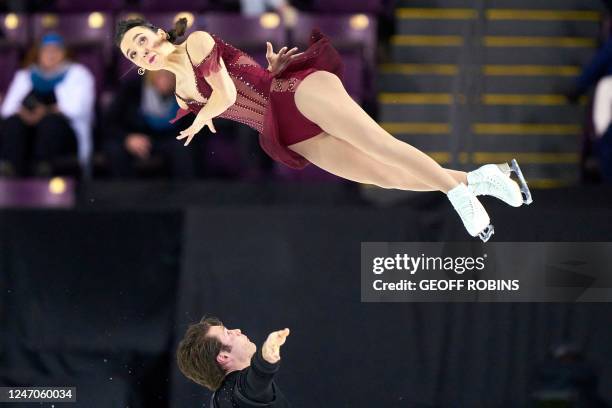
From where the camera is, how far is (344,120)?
497cm

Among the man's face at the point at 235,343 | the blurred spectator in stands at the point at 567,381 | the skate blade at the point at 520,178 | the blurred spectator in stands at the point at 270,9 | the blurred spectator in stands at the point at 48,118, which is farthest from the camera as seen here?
the blurred spectator in stands at the point at 270,9

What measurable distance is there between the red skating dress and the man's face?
45.5 inches

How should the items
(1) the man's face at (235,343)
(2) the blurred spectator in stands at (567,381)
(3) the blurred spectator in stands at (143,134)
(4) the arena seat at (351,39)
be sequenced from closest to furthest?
(1) the man's face at (235,343)
(2) the blurred spectator in stands at (567,381)
(3) the blurred spectator in stands at (143,134)
(4) the arena seat at (351,39)

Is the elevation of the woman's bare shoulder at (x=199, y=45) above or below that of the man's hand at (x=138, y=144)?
above

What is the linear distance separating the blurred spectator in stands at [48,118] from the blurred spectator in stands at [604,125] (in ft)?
8.86

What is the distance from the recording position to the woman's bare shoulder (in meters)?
4.86

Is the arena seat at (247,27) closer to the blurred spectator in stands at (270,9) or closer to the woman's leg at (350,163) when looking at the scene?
the blurred spectator in stands at (270,9)

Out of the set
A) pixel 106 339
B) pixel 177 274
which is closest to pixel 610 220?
pixel 177 274

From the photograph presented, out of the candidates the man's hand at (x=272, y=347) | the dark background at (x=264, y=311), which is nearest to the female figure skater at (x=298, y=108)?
the man's hand at (x=272, y=347)

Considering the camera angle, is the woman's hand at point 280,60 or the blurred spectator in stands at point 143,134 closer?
the woman's hand at point 280,60

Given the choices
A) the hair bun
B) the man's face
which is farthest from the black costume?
the hair bun

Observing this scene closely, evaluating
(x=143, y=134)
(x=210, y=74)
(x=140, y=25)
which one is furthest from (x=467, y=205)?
(x=143, y=134)

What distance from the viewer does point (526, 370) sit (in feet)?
20.2

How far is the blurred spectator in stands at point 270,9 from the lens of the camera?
712cm
